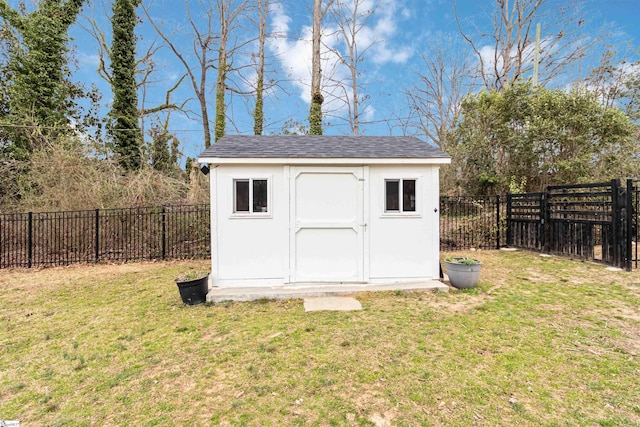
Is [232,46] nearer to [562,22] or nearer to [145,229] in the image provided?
[145,229]

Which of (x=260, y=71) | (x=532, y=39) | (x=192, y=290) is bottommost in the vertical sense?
(x=192, y=290)

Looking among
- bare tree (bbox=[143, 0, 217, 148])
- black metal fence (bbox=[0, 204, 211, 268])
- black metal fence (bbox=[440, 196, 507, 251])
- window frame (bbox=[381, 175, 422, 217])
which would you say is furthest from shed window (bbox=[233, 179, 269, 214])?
bare tree (bbox=[143, 0, 217, 148])

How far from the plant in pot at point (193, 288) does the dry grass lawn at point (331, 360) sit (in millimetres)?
201

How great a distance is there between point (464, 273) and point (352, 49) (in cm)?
1590

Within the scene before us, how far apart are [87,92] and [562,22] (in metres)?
23.0

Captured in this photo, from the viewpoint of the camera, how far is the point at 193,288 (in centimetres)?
457

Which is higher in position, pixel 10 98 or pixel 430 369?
pixel 10 98

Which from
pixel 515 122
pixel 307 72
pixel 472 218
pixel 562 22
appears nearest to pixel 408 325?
pixel 472 218

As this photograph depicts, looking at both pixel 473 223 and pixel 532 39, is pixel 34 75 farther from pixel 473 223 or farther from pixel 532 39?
pixel 532 39

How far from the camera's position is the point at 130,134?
1181 centimetres

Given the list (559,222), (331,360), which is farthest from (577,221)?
(331,360)

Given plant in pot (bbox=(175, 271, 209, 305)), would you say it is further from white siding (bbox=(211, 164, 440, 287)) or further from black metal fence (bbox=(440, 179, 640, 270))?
black metal fence (bbox=(440, 179, 640, 270))

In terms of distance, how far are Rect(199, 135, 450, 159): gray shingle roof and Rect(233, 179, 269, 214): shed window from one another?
462 mm

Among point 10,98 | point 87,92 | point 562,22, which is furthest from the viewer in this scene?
point 562,22
